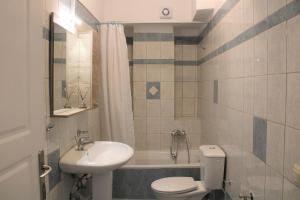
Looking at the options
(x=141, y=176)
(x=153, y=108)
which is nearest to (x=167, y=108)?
(x=153, y=108)

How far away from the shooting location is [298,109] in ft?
3.66

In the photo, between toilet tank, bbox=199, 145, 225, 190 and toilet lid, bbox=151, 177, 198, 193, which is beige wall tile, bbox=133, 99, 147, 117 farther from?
toilet tank, bbox=199, 145, 225, 190

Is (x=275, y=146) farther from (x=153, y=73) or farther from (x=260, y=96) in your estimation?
(x=153, y=73)

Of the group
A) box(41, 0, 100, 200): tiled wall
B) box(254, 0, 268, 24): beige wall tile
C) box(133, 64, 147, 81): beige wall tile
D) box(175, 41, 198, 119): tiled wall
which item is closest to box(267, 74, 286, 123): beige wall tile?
box(254, 0, 268, 24): beige wall tile

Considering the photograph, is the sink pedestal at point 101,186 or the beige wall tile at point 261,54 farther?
the sink pedestal at point 101,186

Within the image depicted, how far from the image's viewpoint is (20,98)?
115 cm

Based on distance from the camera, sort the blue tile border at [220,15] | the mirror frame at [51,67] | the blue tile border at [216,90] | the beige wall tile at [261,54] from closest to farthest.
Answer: the beige wall tile at [261,54] < the mirror frame at [51,67] < the blue tile border at [220,15] < the blue tile border at [216,90]

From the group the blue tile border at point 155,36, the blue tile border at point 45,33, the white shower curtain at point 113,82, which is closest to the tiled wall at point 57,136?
the blue tile border at point 45,33

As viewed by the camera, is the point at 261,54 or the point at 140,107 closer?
the point at 261,54

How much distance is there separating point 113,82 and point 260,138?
2.11m

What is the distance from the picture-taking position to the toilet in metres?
2.32

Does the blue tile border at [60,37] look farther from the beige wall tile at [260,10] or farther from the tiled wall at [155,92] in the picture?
the tiled wall at [155,92]

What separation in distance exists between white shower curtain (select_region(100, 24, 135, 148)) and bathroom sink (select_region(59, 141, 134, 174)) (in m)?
0.82

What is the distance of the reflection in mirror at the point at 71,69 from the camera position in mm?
1897
